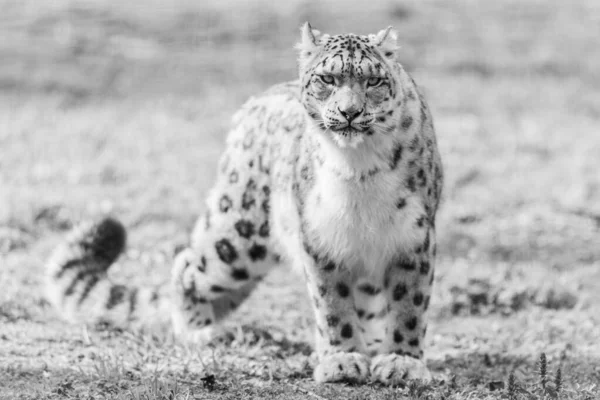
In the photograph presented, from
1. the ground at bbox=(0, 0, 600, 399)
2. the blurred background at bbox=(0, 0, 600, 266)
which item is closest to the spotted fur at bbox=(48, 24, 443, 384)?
the ground at bbox=(0, 0, 600, 399)

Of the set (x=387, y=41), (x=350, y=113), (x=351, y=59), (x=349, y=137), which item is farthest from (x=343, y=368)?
(x=387, y=41)

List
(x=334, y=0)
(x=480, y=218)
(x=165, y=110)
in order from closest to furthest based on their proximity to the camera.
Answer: (x=480, y=218) < (x=165, y=110) < (x=334, y=0)

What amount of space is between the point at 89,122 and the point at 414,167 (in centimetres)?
777

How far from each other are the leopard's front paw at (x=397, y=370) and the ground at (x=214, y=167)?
4.3 inches

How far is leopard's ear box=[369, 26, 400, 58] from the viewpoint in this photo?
18.0ft

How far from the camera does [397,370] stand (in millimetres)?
5559

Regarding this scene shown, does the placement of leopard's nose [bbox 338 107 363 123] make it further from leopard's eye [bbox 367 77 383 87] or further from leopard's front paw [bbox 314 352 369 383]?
leopard's front paw [bbox 314 352 369 383]

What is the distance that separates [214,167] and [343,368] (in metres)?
5.88

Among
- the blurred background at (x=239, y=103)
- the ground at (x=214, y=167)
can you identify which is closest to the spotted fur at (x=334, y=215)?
the ground at (x=214, y=167)

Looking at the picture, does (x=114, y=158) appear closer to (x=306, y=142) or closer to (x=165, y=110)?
(x=165, y=110)

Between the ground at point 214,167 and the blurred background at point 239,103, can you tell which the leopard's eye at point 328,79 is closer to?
the ground at point 214,167

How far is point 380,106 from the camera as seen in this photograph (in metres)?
5.26

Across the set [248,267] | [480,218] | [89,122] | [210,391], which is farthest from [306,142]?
[89,122]

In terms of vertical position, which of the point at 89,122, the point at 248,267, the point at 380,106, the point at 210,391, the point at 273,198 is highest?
the point at 89,122
